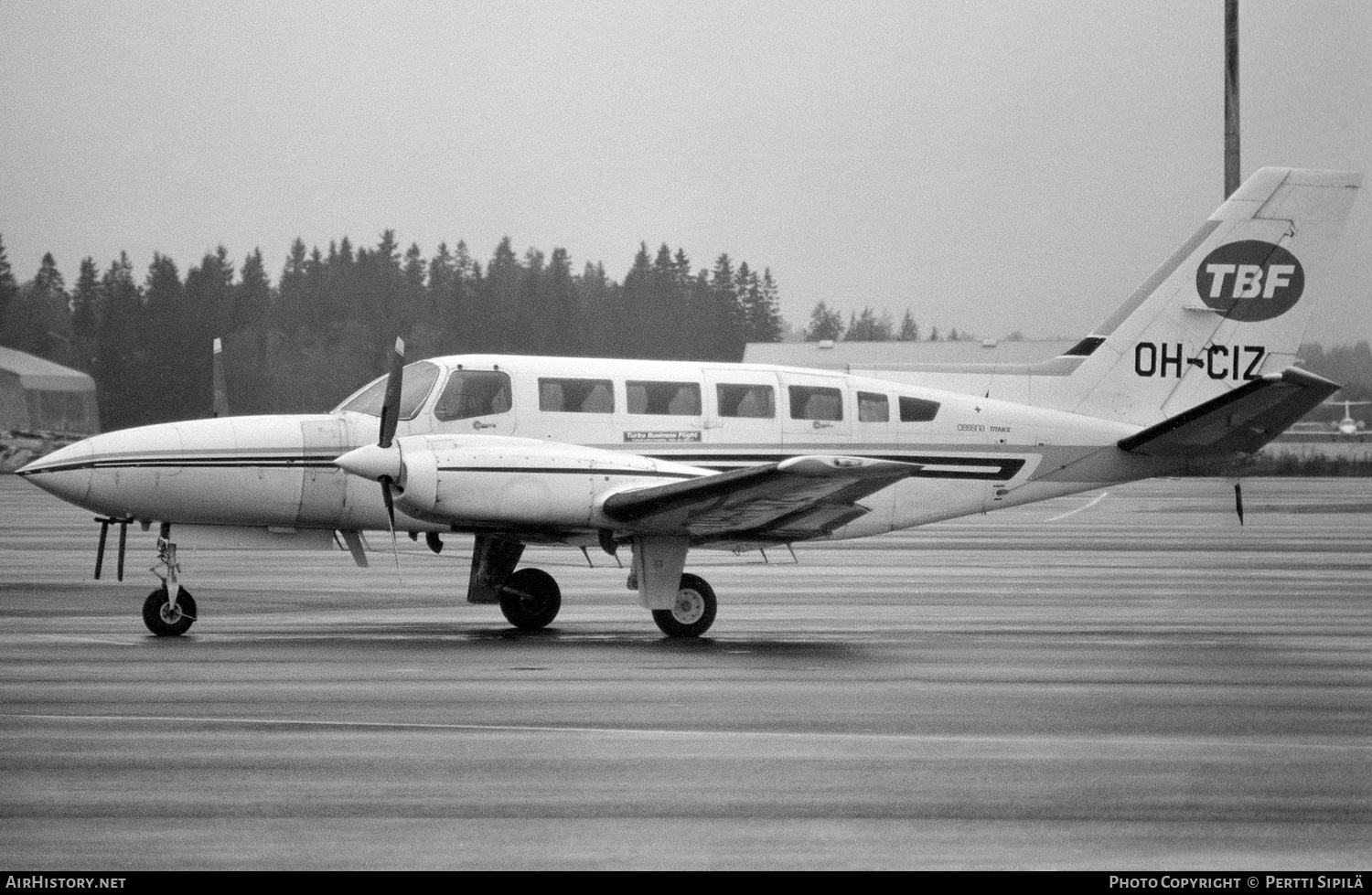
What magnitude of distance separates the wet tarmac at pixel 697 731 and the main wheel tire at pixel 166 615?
0.21 meters

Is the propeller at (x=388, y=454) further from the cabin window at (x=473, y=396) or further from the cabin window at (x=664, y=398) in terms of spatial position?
the cabin window at (x=664, y=398)

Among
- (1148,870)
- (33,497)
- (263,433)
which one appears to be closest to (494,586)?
(263,433)

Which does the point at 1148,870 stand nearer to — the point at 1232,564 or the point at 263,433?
the point at 263,433

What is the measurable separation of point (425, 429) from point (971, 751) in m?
8.07

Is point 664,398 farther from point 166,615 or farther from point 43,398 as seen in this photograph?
point 43,398

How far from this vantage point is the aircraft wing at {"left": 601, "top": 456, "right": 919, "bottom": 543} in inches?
556

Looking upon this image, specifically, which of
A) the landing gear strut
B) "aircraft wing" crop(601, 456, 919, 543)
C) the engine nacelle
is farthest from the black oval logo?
the landing gear strut

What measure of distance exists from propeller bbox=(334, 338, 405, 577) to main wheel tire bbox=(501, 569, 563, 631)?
1571 mm

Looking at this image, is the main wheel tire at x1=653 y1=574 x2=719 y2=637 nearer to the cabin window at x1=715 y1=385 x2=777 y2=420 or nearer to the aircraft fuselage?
the aircraft fuselage

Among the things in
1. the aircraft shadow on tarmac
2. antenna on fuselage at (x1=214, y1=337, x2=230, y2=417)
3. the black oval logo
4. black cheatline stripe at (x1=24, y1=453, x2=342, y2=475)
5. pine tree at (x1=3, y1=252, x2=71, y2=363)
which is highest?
pine tree at (x1=3, y1=252, x2=71, y2=363)

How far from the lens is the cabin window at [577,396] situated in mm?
16562

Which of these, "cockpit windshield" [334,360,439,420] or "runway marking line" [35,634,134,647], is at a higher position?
"cockpit windshield" [334,360,439,420]

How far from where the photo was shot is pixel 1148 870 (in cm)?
661

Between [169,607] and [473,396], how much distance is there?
3.60 meters
